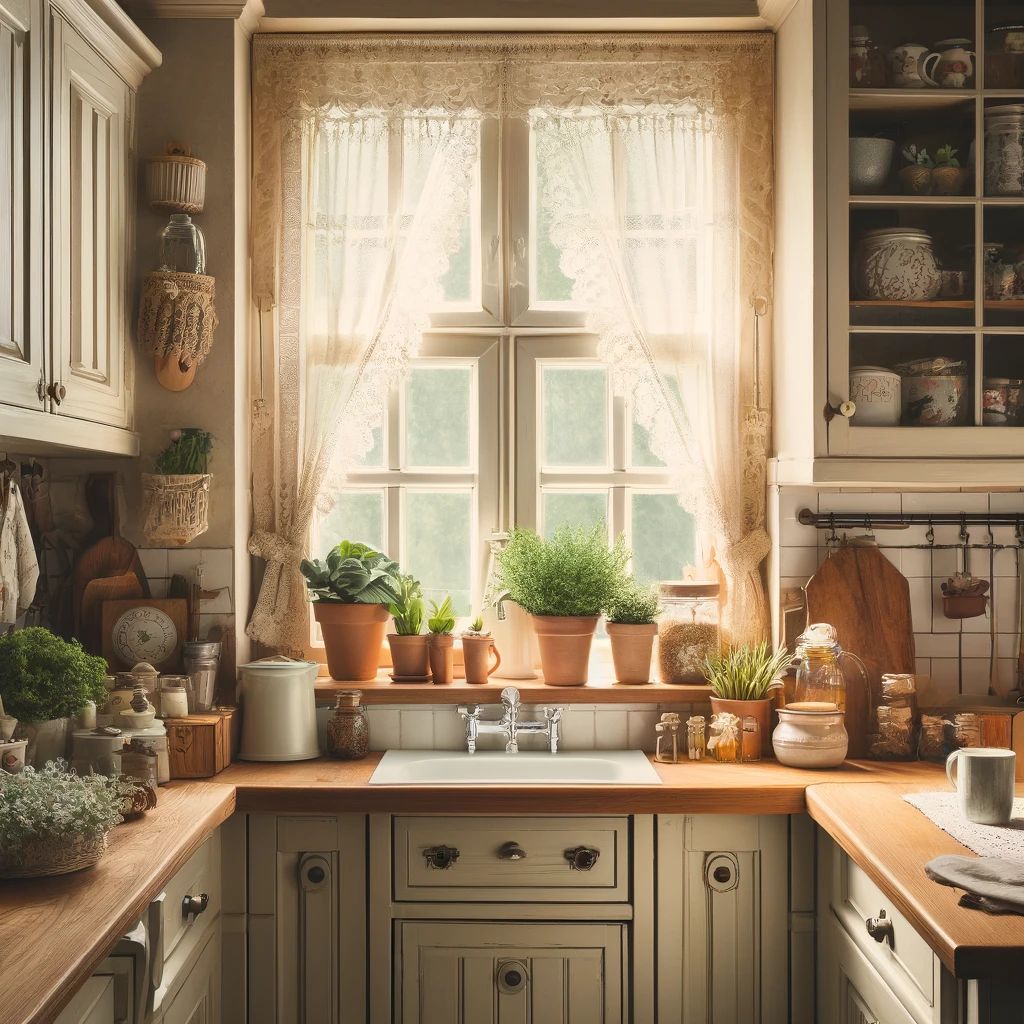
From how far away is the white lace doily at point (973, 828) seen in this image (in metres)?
1.93

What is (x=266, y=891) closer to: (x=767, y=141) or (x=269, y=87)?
(x=269, y=87)

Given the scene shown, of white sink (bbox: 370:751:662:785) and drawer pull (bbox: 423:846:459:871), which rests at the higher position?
white sink (bbox: 370:751:662:785)

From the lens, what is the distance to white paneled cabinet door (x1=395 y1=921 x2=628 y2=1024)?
8.05 feet

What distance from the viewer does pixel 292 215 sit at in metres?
2.95

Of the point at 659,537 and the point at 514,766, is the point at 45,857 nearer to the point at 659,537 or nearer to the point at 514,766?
the point at 514,766

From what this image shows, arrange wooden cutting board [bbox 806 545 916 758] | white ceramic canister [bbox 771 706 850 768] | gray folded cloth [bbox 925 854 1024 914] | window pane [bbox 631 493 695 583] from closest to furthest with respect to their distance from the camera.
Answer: gray folded cloth [bbox 925 854 1024 914], white ceramic canister [bbox 771 706 850 768], wooden cutting board [bbox 806 545 916 758], window pane [bbox 631 493 695 583]

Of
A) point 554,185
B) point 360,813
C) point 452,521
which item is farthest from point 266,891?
point 554,185

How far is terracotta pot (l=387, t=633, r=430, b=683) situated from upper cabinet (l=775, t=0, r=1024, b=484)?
3.48 feet

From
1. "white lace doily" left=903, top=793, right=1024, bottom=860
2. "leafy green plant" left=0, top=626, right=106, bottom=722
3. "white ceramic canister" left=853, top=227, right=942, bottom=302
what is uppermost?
"white ceramic canister" left=853, top=227, right=942, bottom=302

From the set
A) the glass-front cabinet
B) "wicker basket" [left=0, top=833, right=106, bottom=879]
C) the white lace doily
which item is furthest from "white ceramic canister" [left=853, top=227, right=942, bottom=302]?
"wicker basket" [left=0, top=833, right=106, bottom=879]

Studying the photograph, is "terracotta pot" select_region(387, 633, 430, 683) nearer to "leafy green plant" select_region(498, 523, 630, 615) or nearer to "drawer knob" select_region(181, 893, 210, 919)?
"leafy green plant" select_region(498, 523, 630, 615)

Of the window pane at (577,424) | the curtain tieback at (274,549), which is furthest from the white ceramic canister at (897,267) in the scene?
the curtain tieback at (274,549)

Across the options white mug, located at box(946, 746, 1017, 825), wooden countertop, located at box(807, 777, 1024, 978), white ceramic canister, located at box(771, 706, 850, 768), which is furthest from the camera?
white ceramic canister, located at box(771, 706, 850, 768)

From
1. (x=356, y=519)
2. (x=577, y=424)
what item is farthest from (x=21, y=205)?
(x=577, y=424)
